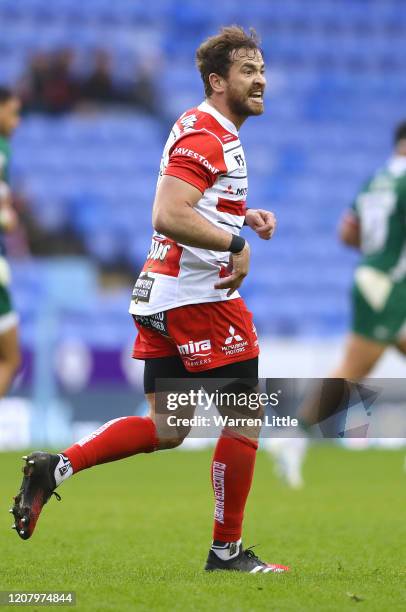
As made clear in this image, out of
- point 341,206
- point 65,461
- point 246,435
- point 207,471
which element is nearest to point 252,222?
point 246,435

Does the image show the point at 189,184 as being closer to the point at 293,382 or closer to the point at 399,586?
the point at 293,382

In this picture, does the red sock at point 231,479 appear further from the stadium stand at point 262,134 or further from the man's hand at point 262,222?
the stadium stand at point 262,134

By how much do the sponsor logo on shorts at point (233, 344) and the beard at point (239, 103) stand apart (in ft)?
2.67

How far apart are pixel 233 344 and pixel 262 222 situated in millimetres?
493

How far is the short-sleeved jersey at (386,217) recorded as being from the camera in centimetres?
785

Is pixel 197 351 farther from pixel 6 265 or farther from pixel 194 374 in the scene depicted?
pixel 6 265

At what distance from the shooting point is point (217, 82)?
178 inches

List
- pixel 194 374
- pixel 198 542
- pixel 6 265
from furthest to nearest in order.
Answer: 1. pixel 6 265
2. pixel 198 542
3. pixel 194 374

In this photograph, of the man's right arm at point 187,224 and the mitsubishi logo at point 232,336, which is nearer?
the man's right arm at point 187,224

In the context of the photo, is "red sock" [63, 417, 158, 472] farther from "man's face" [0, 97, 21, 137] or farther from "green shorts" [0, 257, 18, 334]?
"man's face" [0, 97, 21, 137]

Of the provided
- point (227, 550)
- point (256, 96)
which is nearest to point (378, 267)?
point (256, 96)

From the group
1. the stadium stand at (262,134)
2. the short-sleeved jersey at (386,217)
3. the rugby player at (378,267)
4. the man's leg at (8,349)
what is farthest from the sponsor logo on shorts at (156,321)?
the stadium stand at (262,134)

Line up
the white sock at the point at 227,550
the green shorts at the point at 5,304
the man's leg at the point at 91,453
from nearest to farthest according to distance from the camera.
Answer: the man's leg at the point at 91,453 → the white sock at the point at 227,550 → the green shorts at the point at 5,304

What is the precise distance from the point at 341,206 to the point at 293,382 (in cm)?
1219
